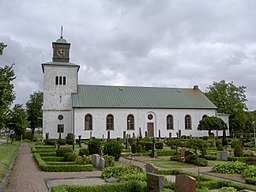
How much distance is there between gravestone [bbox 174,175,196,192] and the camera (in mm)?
6098

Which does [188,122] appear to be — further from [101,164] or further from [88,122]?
[101,164]

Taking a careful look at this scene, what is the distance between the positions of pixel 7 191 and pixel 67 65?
2980 centimetres

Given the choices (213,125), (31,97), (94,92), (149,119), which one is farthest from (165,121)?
(31,97)

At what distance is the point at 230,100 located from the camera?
45.7 meters

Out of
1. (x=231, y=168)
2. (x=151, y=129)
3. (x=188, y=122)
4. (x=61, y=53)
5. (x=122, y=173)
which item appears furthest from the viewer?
(x=188, y=122)

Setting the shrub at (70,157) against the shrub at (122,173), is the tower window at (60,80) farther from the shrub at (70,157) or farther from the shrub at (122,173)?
the shrub at (122,173)

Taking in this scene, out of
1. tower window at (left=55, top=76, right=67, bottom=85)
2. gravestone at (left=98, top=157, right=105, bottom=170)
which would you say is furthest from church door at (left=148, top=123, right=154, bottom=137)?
gravestone at (left=98, top=157, right=105, bottom=170)

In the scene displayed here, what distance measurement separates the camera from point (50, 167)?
12930mm

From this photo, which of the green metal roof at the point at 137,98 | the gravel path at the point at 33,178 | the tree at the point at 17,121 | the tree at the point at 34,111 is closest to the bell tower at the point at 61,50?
the green metal roof at the point at 137,98

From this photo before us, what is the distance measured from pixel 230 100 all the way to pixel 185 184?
139 feet

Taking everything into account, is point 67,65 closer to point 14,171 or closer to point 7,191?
point 14,171

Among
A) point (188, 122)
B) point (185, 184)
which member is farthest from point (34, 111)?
point (185, 184)

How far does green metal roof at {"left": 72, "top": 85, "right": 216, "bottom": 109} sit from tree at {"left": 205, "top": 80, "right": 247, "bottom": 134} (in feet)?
15.1

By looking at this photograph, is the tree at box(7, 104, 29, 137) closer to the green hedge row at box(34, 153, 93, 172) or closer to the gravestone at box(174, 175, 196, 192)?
the green hedge row at box(34, 153, 93, 172)
